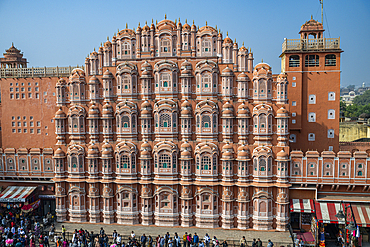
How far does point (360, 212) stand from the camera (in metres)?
35.1

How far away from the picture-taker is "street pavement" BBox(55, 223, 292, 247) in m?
34.8

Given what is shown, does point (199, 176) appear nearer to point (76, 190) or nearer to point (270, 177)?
point (270, 177)

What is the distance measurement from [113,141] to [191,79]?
12.1 m

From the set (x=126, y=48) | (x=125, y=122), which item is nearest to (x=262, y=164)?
(x=125, y=122)

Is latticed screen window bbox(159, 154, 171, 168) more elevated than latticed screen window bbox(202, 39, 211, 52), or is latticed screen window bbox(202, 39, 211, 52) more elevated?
latticed screen window bbox(202, 39, 211, 52)

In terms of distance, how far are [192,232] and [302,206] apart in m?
12.7

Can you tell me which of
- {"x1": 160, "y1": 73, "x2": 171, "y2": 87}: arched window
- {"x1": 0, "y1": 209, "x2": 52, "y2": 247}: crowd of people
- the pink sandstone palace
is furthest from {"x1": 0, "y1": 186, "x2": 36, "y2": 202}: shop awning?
{"x1": 160, "y1": 73, "x2": 171, "y2": 87}: arched window

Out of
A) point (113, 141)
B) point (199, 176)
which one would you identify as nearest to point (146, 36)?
point (113, 141)

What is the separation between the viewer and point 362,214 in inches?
1372

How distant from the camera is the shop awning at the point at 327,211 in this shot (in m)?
34.6

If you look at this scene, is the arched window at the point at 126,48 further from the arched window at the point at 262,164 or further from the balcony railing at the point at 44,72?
the arched window at the point at 262,164

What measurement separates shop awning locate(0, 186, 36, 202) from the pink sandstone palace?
0.96m

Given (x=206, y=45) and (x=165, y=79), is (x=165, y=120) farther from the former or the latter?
(x=206, y=45)

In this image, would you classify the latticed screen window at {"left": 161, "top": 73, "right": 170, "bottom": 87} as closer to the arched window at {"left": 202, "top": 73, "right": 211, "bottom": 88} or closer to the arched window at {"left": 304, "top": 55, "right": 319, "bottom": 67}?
the arched window at {"left": 202, "top": 73, "right": 211, "bottom": 88}
